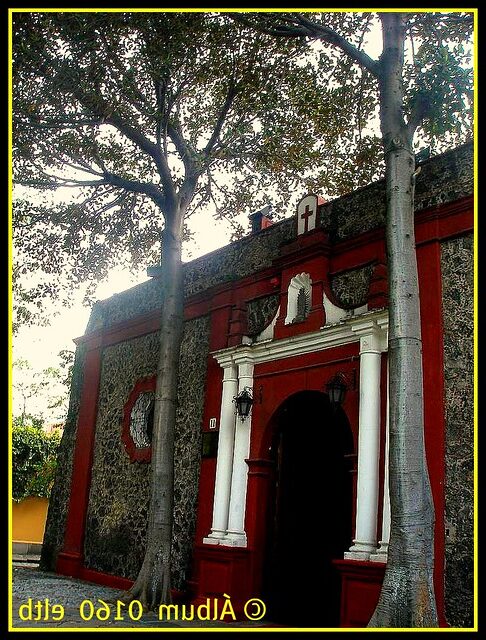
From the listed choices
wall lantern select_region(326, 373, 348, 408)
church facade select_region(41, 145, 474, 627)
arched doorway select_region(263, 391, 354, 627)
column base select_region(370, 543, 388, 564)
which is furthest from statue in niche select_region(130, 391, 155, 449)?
column base select_region(370, 543, 388, 564)

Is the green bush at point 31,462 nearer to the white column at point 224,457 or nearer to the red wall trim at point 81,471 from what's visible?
the red wall trim at point 81,471

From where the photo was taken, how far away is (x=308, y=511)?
804 cm

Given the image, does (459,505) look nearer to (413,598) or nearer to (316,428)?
Answer: (413,598)

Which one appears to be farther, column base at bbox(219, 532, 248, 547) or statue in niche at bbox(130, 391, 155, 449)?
statue in niche at bbox(130, 391, 155, 449)

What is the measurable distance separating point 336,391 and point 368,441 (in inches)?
28.9

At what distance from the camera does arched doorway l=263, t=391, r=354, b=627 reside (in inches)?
298

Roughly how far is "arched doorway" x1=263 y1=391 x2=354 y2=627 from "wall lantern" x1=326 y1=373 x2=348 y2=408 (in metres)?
0.12

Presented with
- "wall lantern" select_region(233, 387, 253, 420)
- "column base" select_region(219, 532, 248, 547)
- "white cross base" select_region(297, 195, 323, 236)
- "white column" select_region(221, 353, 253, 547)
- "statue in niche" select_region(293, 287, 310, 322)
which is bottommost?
"column base" select_region(219, 532, 248, 547)

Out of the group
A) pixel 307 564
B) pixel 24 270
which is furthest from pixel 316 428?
pixel 24 270

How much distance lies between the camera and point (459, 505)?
6168 mm

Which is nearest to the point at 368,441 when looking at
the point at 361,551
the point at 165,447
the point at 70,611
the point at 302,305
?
the point at 361,551

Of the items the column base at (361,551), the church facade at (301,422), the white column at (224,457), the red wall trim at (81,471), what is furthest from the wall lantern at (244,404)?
the red wall trim at (81,471)

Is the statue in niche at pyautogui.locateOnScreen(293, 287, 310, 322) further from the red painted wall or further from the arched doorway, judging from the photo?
the arched doorway

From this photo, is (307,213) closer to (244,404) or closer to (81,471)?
(244,404)
